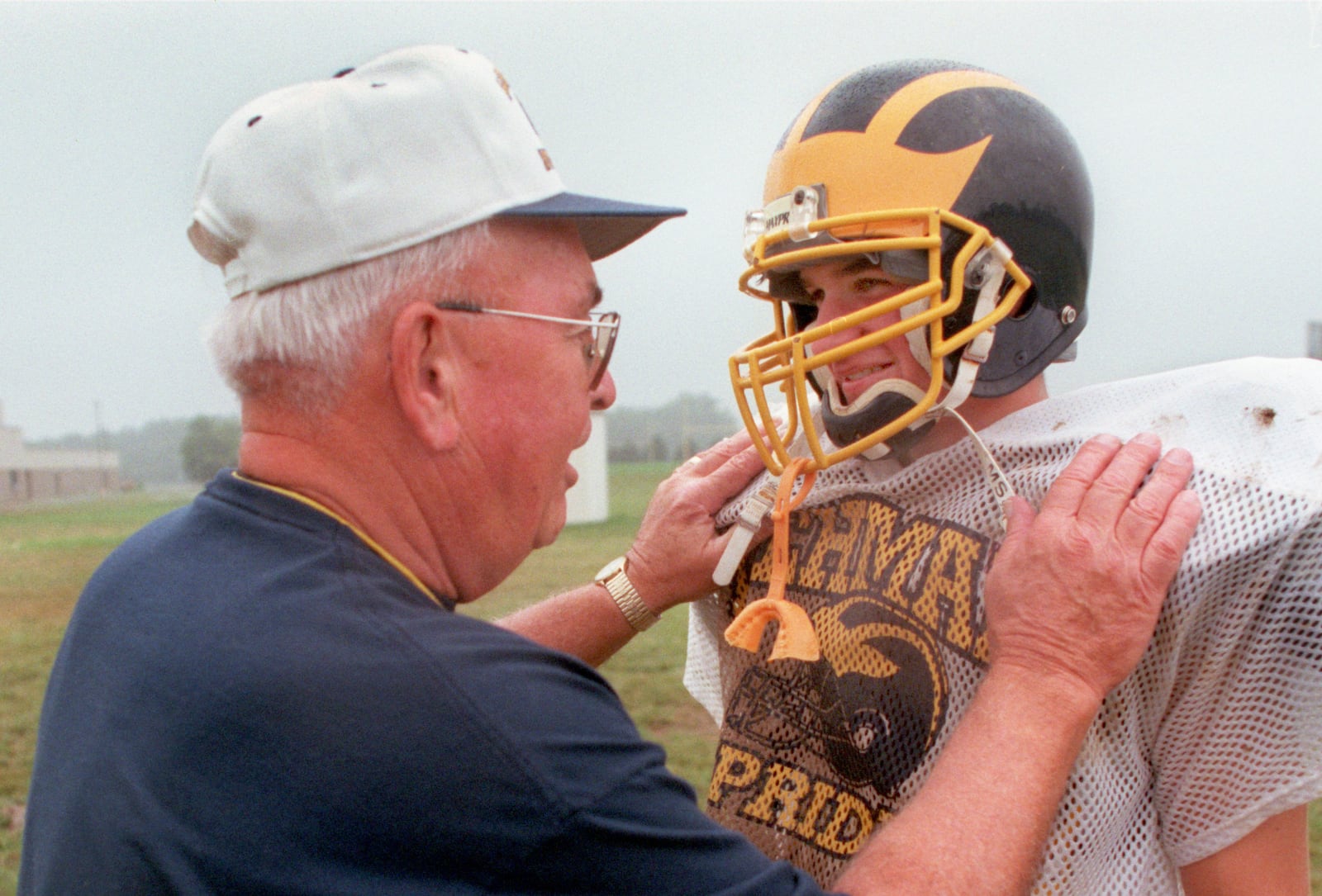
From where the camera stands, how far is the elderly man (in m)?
1.32

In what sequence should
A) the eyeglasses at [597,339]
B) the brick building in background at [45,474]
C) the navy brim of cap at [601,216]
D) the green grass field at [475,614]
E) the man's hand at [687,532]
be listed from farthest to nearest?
the brick building in background at [45,474] → the green grass field at [475,614] → the man's hand at [687,532] → the eyeglasses at [597,339] → the navy brim of cap at [601,216]

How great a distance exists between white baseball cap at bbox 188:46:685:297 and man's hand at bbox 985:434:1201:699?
88cm

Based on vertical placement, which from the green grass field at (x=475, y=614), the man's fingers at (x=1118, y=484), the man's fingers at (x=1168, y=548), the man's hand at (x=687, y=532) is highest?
the man's fingers at (x=1118, y=484)

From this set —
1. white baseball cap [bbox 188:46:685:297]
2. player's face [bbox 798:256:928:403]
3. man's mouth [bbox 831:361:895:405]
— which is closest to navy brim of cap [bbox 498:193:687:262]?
white baseball cap [bbox 188:46:685:297]

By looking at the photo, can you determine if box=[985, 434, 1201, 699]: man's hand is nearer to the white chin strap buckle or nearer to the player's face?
the player's face

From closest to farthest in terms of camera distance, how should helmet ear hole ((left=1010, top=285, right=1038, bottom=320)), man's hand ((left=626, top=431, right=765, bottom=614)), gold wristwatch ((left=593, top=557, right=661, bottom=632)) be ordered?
helmet ear hole ((left=1010, top=285, right=1038, bottom=320)) → man's hand ((left=626, top=431, right=765, bottom=614)) → gold wristwatch ((left=593, top=557, right=661, bottom=632))

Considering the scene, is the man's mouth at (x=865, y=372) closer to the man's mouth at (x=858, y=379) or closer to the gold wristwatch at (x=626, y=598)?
the man's mouth at (x=858, y=379)

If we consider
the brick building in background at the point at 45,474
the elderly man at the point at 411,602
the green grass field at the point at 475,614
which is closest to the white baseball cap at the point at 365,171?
the elderly man at the point at 411,602

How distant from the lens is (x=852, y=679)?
6.30 feet

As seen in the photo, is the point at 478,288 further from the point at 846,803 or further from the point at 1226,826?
the point at 1226,826

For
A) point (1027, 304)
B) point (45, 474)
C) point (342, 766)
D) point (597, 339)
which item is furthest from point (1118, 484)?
point (45, 474)

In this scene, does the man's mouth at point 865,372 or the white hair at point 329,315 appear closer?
the white hair at point 329,315

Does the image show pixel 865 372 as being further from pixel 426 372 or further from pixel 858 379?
pixel 426 372

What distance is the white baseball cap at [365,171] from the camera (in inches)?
63.0
